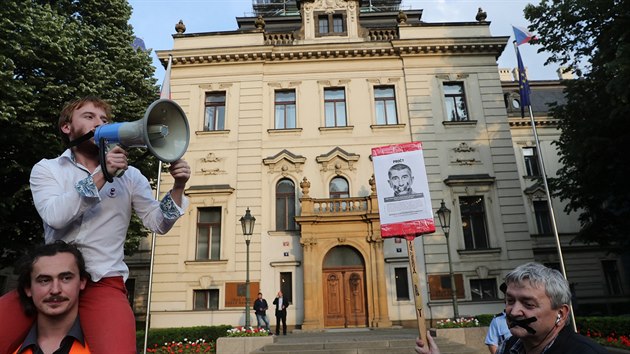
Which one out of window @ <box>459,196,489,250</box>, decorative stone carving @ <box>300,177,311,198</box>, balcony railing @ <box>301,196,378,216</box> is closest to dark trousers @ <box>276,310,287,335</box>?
balcony railing @ <box>301,196,378,216</box>

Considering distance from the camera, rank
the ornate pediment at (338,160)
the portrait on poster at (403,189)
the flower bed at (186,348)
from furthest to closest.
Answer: the ornate pediment at (338,160) < the flower bed at (186,348) < the portrait on poster at (403,189)

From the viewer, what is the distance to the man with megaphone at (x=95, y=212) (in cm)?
209

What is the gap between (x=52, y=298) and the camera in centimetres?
201

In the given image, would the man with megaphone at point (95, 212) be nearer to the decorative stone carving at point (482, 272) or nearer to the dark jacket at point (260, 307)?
the dark jacket at point (260, 307)

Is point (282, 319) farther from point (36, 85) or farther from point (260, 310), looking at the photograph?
point (36, 85)

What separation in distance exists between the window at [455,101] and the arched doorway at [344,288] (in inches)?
362

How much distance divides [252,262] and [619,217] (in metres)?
16.9

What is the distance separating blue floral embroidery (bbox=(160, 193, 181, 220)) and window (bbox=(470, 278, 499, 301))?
19.1m

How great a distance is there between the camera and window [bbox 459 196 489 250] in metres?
20.2

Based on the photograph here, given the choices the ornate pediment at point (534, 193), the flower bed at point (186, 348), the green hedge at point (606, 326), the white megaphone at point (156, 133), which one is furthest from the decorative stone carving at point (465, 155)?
the white megaphone at point (156, 133)

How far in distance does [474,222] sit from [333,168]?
24.9ft

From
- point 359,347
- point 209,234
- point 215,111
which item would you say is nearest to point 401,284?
point 359,347

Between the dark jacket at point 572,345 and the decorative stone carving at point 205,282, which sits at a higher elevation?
the decorative stone carving at point 205,282

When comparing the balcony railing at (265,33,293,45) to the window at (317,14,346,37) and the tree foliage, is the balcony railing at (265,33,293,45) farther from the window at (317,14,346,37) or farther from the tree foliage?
the tree foliage
